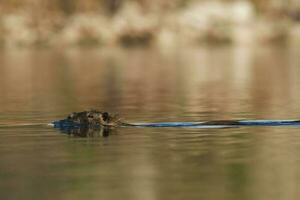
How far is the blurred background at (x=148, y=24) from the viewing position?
96562 millimetres

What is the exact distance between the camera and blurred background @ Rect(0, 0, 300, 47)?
9656 cm

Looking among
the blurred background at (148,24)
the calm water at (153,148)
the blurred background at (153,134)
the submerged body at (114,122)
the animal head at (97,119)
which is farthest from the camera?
the blurred background at (148,24)

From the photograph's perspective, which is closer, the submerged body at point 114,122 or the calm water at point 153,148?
the calm water at point 153,148

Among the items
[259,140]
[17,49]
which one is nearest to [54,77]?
[259,140]

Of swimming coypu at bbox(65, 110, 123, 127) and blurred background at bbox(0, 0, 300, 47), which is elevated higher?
blurred background at bbox(0, 0, 300, 47)

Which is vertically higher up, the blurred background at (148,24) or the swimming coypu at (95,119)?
the blurred background at (148,24)

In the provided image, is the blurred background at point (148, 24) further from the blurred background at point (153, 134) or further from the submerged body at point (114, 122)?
the submerged body at point (114, 122)

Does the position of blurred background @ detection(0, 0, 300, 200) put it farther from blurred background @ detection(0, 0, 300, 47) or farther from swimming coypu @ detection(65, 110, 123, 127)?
blurred background @ detection(0, 0, 300, 47)

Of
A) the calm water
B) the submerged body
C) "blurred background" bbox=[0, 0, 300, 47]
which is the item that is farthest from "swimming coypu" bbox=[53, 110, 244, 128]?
"blurred background" bbox=[0, 0, 300, 47]

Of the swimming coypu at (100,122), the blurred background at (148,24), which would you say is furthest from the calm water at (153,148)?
the blurred background at (148,24)

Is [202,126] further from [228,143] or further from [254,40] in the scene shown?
[254,40]

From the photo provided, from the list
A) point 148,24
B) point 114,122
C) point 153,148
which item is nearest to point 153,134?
point 114,122

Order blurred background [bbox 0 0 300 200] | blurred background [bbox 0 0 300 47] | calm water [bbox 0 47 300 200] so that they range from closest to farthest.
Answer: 1. calm water [bbox 0 47 300 200]
2. blurred background [bbox 0 0 300 200]
3. blurred background [bbox 0 0 300 47]

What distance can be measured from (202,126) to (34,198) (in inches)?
339
